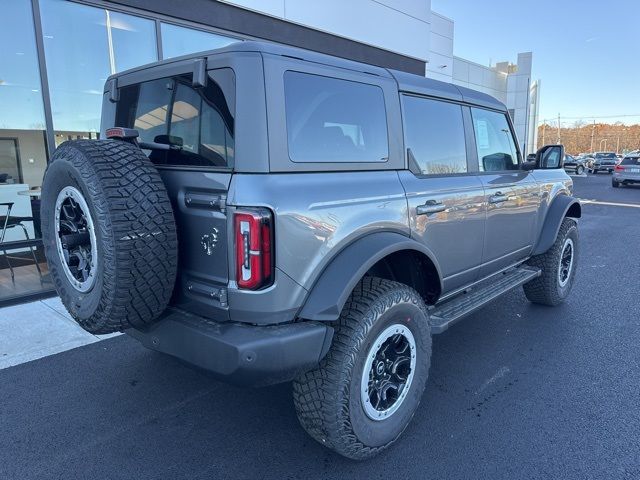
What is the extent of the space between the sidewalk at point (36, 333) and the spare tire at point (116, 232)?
77.8 inches

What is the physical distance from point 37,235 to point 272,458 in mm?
5146

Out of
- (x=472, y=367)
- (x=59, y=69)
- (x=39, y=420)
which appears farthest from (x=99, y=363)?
(x=59, y=69)

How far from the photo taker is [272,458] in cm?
249

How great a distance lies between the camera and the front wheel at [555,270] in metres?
4.64

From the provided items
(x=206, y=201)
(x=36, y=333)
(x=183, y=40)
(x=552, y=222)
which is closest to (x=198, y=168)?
(x=206, y=201)

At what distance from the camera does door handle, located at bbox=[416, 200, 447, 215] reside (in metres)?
2.79

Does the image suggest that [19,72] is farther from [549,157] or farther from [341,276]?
[549,157]

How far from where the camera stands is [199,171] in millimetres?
2229

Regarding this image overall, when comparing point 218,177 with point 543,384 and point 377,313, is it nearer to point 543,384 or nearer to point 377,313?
point 377,313

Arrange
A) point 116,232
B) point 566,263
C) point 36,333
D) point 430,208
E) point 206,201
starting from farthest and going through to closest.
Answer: point 566,263 < point 36,333 < point 430,208 < point 206,201 < point 116,232

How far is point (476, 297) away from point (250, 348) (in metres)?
2.20

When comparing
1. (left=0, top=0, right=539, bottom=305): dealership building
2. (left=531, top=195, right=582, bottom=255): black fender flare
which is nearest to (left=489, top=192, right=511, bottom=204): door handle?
(left=531, top=195, right=582, bottom=255): black fender flare

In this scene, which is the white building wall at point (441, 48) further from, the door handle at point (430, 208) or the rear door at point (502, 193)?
the door handle at point (430, 208)

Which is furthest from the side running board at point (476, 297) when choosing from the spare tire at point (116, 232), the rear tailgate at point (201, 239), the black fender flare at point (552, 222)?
the spare tire at point (116, 232)
